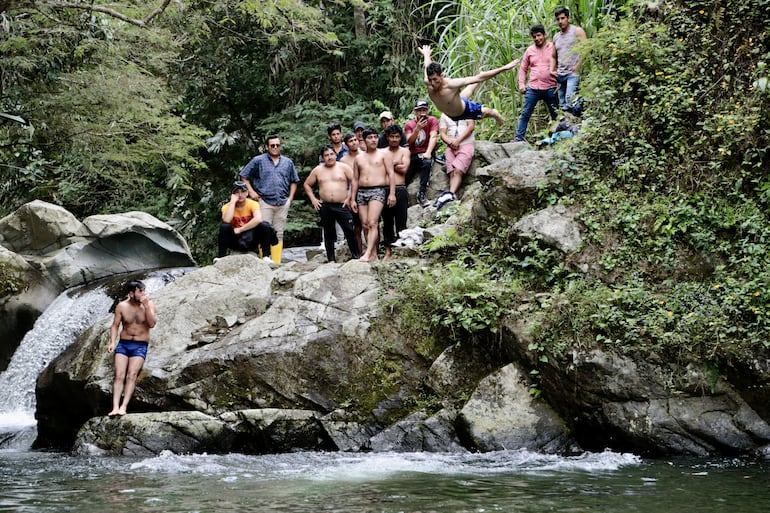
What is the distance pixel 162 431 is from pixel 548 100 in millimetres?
6989

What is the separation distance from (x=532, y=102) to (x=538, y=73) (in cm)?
43

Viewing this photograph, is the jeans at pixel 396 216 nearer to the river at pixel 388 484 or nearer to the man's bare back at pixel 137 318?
the man's bare back at pixel 137 318

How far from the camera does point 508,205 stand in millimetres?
9875

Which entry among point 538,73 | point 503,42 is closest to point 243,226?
point 538,73

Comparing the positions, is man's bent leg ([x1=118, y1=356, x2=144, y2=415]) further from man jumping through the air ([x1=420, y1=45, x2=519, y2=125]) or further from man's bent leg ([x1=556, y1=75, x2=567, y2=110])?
man's bent leg ([x1=556, y1=75, x2=567, y2=110])

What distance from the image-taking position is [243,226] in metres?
11.9

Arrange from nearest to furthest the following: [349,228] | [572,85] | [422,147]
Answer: [349,228]
[572,85]
[422,147]

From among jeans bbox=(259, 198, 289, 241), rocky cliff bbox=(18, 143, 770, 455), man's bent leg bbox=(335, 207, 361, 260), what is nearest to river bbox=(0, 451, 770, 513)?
rocky cliff bbox=(18, 143, 770, 455)

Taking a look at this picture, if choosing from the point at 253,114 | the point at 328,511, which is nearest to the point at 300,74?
the point at 253,114

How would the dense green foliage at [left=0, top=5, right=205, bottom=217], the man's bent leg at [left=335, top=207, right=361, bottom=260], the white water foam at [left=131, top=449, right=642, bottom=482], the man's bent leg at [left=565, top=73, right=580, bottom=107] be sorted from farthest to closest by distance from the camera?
the dense green foliage at [left=0, top=5, right=205, bottom=217]
the man's bent leg at [left=565, top=73, right=580, bottom=107]
the man's bent leg at [left=335, top=207, right=361, bottom=260]
the white water foam at [left=131, top=449, right=642, bottom=482]

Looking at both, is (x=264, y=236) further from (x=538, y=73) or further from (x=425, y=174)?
(x=538, y=73)

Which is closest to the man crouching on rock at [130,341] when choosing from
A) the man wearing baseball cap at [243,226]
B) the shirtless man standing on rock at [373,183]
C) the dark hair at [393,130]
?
the man wearing baseball cap at [243,226]

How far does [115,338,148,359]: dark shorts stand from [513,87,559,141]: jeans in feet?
20.5

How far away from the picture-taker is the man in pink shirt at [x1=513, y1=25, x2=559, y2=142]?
37.9ft
